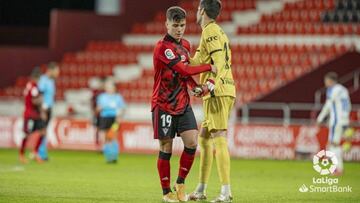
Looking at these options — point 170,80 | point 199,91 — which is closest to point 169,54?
point 170,80

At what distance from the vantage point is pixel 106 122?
22203 mm

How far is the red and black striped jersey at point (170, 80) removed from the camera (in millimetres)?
11070

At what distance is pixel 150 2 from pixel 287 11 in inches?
234

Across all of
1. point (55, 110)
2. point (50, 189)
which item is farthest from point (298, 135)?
point (50, 189)

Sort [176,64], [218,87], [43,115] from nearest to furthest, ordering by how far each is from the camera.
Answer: [176,64] → [218,87] → [43,115]

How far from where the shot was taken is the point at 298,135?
77.1ft

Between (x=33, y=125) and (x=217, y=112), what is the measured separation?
10681 mm

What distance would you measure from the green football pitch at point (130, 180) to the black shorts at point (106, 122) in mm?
823

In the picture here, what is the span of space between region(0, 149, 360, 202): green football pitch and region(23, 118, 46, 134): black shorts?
80 centimetres

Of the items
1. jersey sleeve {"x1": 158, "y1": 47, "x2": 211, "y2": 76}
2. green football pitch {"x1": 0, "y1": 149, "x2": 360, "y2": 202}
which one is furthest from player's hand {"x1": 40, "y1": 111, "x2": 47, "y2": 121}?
jersey sleeve {"x1": 158, "y1": 47, "x2": 211, "y2": 76}

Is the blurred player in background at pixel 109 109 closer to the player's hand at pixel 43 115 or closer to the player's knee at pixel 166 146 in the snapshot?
the player's hand at pixel 43 115

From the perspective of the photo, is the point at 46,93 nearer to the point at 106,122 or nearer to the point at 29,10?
the point at 106,122

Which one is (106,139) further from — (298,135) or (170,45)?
(170,45)

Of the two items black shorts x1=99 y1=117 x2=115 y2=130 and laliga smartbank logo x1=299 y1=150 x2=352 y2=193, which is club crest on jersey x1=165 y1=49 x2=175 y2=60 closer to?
laliga smartbank logo x1=299 y1=150 x2=352 y2=193
